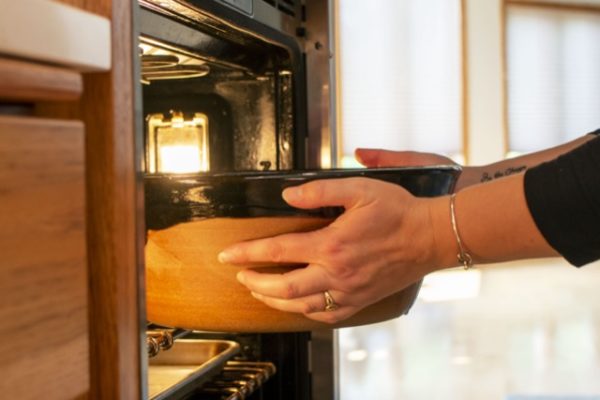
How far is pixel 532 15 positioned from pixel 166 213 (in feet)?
22.8

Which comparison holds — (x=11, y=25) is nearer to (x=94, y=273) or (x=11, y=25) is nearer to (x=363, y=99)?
(x=94, y=273)

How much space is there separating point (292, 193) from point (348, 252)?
9cm

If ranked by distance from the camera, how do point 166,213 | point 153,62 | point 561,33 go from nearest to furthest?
1. point 166,213
2. point 153,62
3. point 561,33

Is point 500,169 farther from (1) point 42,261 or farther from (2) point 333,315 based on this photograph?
(1) point 42,261

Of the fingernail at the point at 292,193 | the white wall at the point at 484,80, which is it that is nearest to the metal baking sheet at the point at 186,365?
the fingernail at the point at 292,193

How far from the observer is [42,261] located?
1.33 ft

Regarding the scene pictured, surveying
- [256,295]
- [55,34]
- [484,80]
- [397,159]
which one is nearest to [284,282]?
[256,295]

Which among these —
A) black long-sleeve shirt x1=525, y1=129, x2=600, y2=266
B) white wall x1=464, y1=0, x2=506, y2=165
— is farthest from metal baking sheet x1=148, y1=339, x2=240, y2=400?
white wall x1=464, y1=0, x2=506, y2=165

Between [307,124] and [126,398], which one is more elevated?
[307,124]

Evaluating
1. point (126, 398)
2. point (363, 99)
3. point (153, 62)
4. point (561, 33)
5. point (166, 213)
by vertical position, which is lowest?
point (126, 398)

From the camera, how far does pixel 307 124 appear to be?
0.99 meters

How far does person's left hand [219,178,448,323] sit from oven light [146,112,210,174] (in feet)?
1.03

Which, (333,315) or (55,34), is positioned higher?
(55,34)

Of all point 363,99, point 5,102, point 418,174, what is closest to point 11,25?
point 5,102
